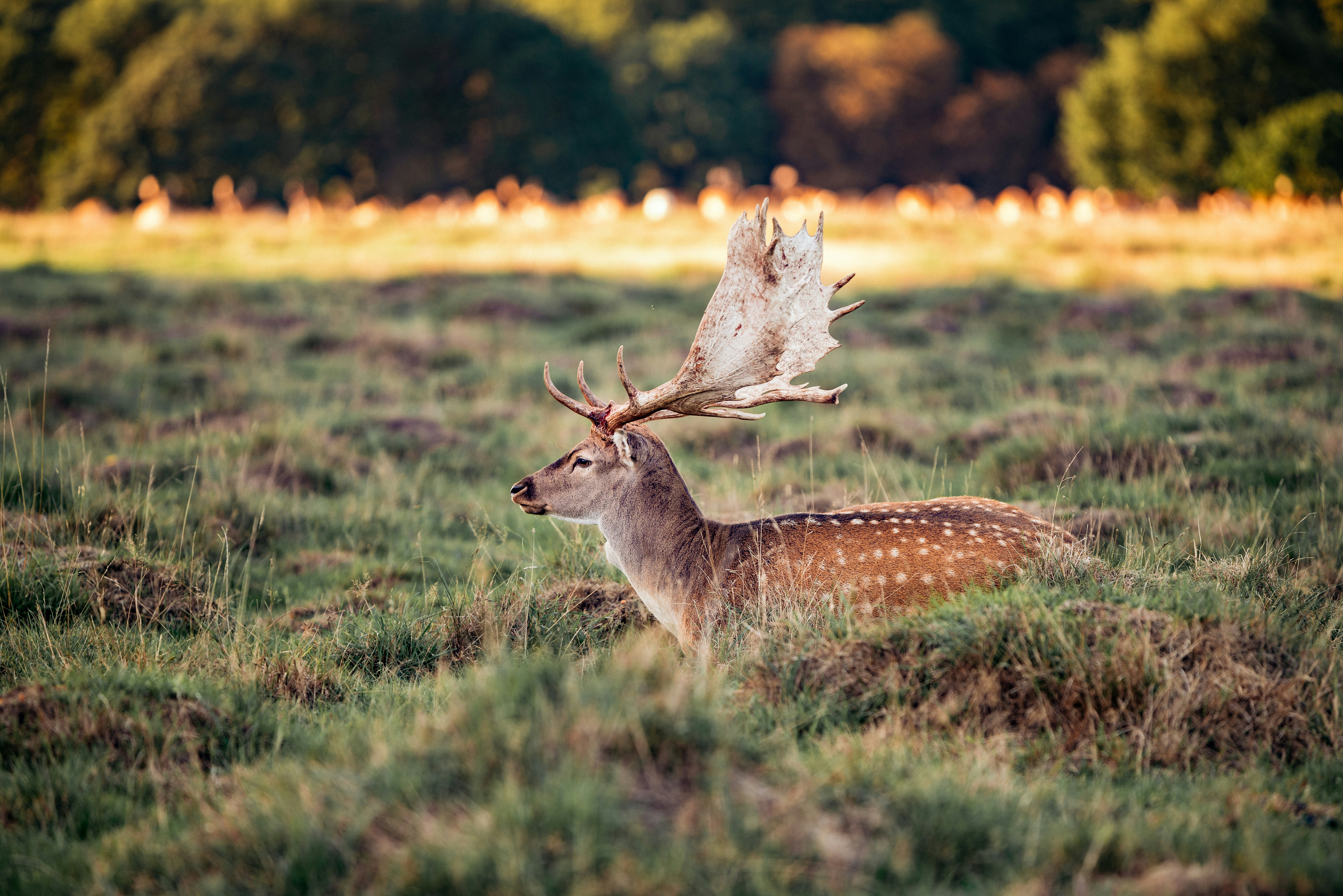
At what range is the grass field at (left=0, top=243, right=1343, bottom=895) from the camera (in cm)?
272

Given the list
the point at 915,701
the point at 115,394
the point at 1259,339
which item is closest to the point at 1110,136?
the point at 1259,339

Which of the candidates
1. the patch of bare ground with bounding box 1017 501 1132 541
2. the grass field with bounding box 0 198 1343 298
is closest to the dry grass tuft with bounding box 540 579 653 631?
the patch of bare ground with bounding box 1017 501 1132 541

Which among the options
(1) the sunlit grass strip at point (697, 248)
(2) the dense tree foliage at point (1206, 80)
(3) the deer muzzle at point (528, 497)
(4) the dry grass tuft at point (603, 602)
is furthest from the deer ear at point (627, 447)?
(2) the dense tree foliage at point (1206, 80)

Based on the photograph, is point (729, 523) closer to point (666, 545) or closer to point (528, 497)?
point (666, 545)

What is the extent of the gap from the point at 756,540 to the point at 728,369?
0.89 m

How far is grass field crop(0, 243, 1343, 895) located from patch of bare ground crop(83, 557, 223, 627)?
22 millimetres

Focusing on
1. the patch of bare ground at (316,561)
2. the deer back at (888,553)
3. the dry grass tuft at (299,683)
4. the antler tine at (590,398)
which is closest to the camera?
the dry grass tuft at (299,683)

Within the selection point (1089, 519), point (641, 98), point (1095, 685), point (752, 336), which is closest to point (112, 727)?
point (752, 336)

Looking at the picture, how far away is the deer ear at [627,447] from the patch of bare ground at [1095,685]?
1.52m

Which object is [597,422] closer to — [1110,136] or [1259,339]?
[1259,339]

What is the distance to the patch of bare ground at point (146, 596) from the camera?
5.09m

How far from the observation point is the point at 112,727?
3.71 meters

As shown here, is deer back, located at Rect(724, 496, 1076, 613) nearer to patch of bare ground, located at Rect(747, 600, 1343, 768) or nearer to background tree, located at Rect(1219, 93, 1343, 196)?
patch of bare ground, located at Rect(747, 600, 1343, 768)

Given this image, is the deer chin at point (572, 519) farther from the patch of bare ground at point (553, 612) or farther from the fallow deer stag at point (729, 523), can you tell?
the patch of bare ground at point (553, 612)
